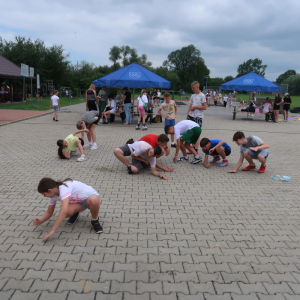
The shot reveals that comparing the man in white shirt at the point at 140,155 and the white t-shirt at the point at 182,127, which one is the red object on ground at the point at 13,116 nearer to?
the man in white shirt at the point at 140,155

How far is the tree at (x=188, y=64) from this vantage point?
95812mm

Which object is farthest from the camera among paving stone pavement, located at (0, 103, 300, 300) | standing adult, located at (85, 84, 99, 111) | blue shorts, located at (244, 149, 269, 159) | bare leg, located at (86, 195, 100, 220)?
standing adult, located at (85, 84, 99, 111)

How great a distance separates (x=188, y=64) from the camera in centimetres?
9731

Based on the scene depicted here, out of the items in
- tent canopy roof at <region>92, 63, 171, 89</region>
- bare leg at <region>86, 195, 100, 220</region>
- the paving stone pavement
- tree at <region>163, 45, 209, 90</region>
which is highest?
tree at <region>163, 45, 209, 90</region>

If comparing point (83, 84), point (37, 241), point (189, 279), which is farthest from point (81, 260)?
point (83, 84)

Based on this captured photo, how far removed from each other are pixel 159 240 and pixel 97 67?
69186 mm

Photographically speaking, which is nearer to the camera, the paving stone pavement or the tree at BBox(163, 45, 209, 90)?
the paving stone pavement

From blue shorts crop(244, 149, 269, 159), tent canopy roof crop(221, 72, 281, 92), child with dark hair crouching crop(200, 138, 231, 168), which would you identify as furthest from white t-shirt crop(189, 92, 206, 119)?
tent canopy roof crop(221, 72, 281, 92)

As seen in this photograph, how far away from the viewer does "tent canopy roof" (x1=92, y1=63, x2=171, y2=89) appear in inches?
524

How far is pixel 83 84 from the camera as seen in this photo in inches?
2156

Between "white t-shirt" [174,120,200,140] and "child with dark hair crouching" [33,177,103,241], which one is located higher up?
"white t-shirt" [174,120,200,140]

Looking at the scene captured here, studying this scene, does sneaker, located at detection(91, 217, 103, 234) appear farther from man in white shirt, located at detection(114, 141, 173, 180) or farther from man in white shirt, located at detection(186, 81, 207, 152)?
man in white shirt, located at detection(186, 81, 207, 152)

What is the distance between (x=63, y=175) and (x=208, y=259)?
12.4ft

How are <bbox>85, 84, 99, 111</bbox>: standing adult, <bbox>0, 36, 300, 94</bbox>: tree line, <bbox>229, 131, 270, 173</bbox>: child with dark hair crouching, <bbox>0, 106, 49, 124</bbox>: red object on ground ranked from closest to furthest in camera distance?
<bbox>229, 131, 270, 173</bbox>: child with dark hair crouching, <bbox>85, 84, 99, 111</bbox>: standing adult, <bbox>0, 106, 49, 124</bbox>: red object on ground, <bbox>0, 36, 300, 94</bbox>: tree line
